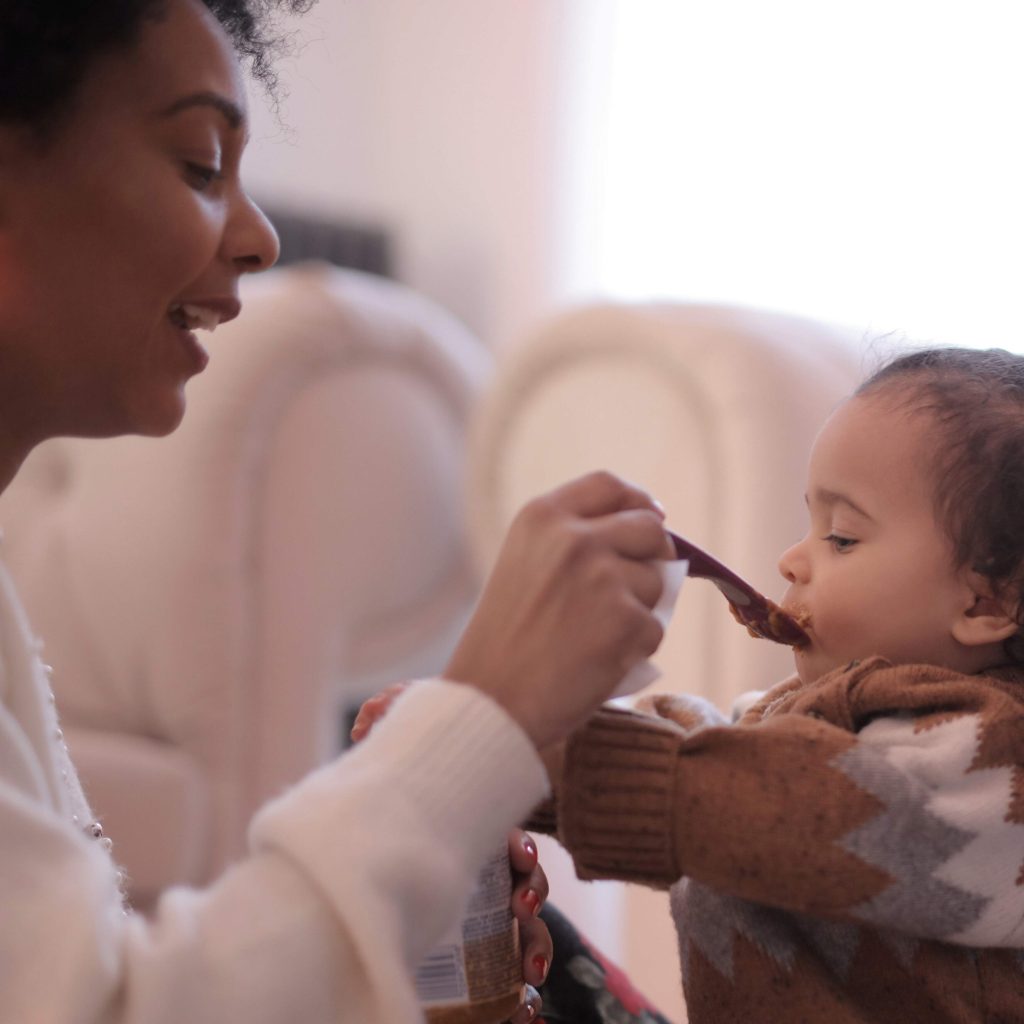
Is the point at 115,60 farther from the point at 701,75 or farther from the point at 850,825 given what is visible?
the point at 701,75

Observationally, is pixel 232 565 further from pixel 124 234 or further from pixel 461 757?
pixel 461 757

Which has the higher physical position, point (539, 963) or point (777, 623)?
point (777, 623)

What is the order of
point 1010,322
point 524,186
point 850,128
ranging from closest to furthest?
point 1010,322
point 850,128
point 524,186

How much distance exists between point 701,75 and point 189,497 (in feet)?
4.29

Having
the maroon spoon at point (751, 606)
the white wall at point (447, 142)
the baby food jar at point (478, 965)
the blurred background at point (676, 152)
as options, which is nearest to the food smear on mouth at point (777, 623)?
the maroon spoon at point (751, 606)

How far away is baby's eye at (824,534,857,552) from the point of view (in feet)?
2.74

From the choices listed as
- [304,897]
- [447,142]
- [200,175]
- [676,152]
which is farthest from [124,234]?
[447,142]

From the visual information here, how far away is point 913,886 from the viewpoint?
68 centimetres

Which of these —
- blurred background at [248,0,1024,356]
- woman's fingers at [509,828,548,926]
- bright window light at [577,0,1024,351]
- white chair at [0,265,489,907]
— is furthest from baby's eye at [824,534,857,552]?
white chair at [0,265,489,907]

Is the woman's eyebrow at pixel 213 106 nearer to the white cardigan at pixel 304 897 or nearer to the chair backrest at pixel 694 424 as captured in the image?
the white cardigan at pixel 304 897

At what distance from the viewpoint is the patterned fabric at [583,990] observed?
0.90m

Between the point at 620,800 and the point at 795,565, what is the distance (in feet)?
0.79

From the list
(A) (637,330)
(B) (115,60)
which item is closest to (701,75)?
(A) (637,330)

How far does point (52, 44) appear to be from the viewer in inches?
27.6
